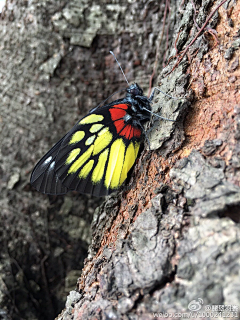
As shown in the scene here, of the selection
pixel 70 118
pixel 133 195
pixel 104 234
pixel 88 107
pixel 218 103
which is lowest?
pixel 104 234

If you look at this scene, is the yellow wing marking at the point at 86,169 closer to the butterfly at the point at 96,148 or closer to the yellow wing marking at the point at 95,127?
the butterfly at the point at 96,148

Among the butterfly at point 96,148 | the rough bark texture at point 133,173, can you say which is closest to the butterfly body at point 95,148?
the butterfly at point 96,148

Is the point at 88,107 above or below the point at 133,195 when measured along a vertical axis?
above

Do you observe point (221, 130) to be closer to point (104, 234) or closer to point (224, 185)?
point (224, 185)

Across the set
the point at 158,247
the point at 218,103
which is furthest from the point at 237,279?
the point at 218,103

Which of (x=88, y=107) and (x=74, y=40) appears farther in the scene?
(x=88, y=107)

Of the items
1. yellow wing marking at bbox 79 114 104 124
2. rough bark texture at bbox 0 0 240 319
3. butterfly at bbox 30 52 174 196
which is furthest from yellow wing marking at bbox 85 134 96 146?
rough bark texture at bbox 0 0 240 319

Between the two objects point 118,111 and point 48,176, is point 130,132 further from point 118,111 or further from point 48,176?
point 48,176

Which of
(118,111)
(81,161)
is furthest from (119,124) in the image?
(81,161)
